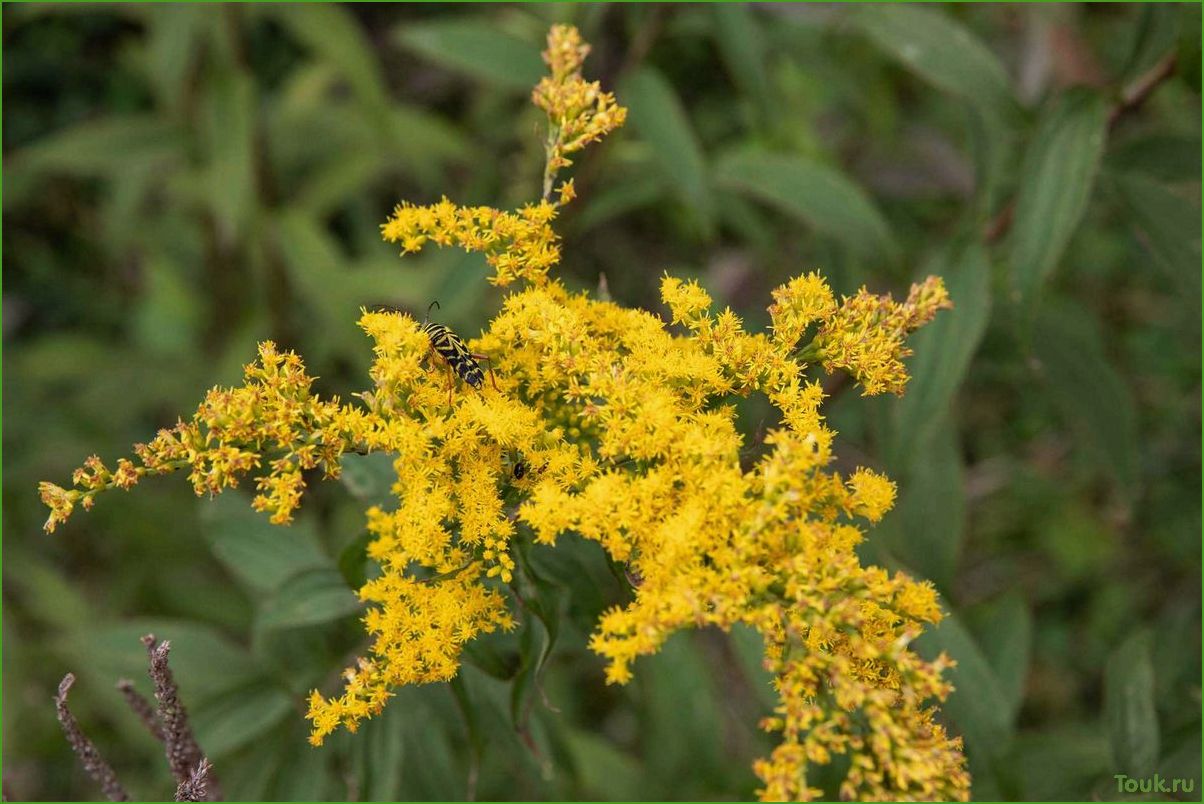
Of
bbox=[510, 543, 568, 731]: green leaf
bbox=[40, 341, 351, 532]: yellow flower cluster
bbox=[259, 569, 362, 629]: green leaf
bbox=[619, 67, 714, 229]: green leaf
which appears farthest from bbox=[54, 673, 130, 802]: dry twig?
bbox=[619, 67, 714, 229]: green leaf

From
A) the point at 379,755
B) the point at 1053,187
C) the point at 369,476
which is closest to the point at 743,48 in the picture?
the point at 1053,187

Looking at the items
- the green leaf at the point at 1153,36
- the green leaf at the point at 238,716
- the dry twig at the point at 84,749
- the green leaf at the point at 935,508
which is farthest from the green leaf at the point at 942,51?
the dry twig at the point at 84,749

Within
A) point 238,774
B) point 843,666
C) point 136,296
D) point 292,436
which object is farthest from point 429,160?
point 843,666

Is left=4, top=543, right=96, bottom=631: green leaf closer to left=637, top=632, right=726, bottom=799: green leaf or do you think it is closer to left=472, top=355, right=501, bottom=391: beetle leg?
left=637, top=632, right=726, bottom=799: green leaf

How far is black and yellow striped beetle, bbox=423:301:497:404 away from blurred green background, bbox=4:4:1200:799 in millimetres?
440

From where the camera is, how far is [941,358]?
3121mm

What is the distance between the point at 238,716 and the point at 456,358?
1548 mm

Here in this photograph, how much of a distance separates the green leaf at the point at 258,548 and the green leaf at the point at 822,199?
2001 millimetres

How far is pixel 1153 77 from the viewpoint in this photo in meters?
3.18

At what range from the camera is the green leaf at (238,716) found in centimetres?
284

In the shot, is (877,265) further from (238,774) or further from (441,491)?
(238,774)

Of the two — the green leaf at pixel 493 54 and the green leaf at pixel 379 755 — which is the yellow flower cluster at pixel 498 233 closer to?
the green leaf at pixel 379 755

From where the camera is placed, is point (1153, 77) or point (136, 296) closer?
point (1153, 77)

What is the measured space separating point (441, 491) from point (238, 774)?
1588 mm
